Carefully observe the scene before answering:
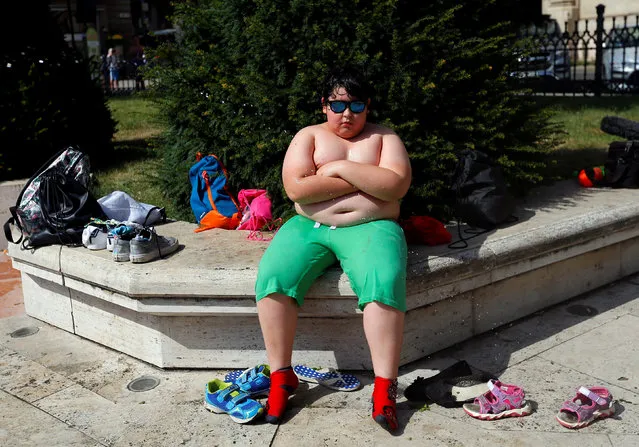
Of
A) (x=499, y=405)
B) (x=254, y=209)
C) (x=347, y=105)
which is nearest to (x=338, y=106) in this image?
(x=347, y=105)

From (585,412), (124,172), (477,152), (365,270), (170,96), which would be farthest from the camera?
(124,172)

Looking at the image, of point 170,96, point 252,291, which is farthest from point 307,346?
point 170,96

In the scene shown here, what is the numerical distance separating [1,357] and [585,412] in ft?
9.96

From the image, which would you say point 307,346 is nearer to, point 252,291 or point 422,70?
point 252,291

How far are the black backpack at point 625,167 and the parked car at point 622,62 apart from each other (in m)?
9.59

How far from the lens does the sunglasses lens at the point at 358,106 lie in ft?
12.0

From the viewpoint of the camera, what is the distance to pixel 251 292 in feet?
11.9

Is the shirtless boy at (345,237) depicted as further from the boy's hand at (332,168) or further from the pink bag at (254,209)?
the pink bag at (254,209)

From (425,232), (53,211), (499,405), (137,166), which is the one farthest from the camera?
(137,166)

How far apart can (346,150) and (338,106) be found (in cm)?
23

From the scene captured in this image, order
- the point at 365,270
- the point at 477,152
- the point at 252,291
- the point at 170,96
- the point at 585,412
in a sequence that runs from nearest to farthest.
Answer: the point at 585,412
the point at 365,270
the point at 252,291
the point at 477,152
the point at 170,96

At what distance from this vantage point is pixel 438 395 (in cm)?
346

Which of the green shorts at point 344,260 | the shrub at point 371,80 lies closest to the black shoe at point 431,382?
the green shorts at point 344,260

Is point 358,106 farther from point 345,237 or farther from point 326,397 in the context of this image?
point 326,397
